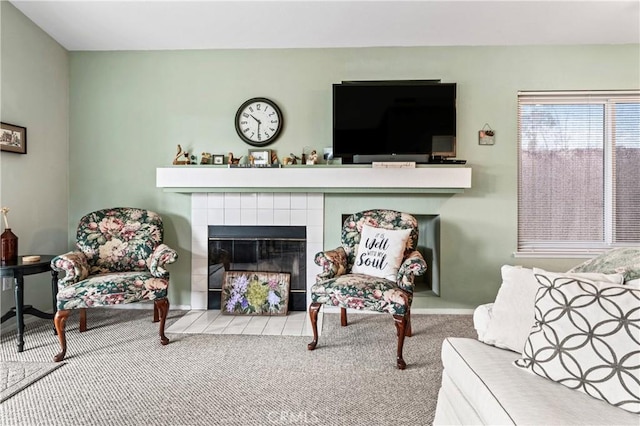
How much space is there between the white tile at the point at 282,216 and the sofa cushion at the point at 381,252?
787 mm

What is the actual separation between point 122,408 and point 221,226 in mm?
1709

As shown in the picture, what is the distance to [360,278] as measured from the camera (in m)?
2.31

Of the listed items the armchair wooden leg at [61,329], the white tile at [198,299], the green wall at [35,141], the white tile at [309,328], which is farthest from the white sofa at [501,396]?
the green wall at [35,141]

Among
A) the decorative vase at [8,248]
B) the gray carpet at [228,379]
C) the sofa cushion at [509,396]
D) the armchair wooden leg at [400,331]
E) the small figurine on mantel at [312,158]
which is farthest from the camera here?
the small figurine on mantel at [312,158]

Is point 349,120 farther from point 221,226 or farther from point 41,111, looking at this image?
point 41,111

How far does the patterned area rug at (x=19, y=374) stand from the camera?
68.9 inches

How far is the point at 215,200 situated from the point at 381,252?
1595 mm

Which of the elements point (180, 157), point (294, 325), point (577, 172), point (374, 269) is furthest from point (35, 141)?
point (577, 172)

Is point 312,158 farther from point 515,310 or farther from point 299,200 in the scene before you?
point 515,310

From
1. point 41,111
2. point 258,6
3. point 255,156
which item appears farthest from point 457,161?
point 41,111

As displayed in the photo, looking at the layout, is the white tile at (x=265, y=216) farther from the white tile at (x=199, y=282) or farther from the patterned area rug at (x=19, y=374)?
the patterned area rug at (x=19, y=374)

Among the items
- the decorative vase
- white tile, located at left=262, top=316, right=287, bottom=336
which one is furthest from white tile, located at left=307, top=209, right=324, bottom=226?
the decorative vase

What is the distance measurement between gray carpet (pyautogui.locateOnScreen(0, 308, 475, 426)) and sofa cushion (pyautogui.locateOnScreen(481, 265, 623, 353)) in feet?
1.86

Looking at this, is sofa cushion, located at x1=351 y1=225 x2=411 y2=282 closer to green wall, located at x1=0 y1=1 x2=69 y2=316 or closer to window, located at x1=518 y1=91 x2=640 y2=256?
window, located at x1=518 y1=91 x2=640 y2=256
